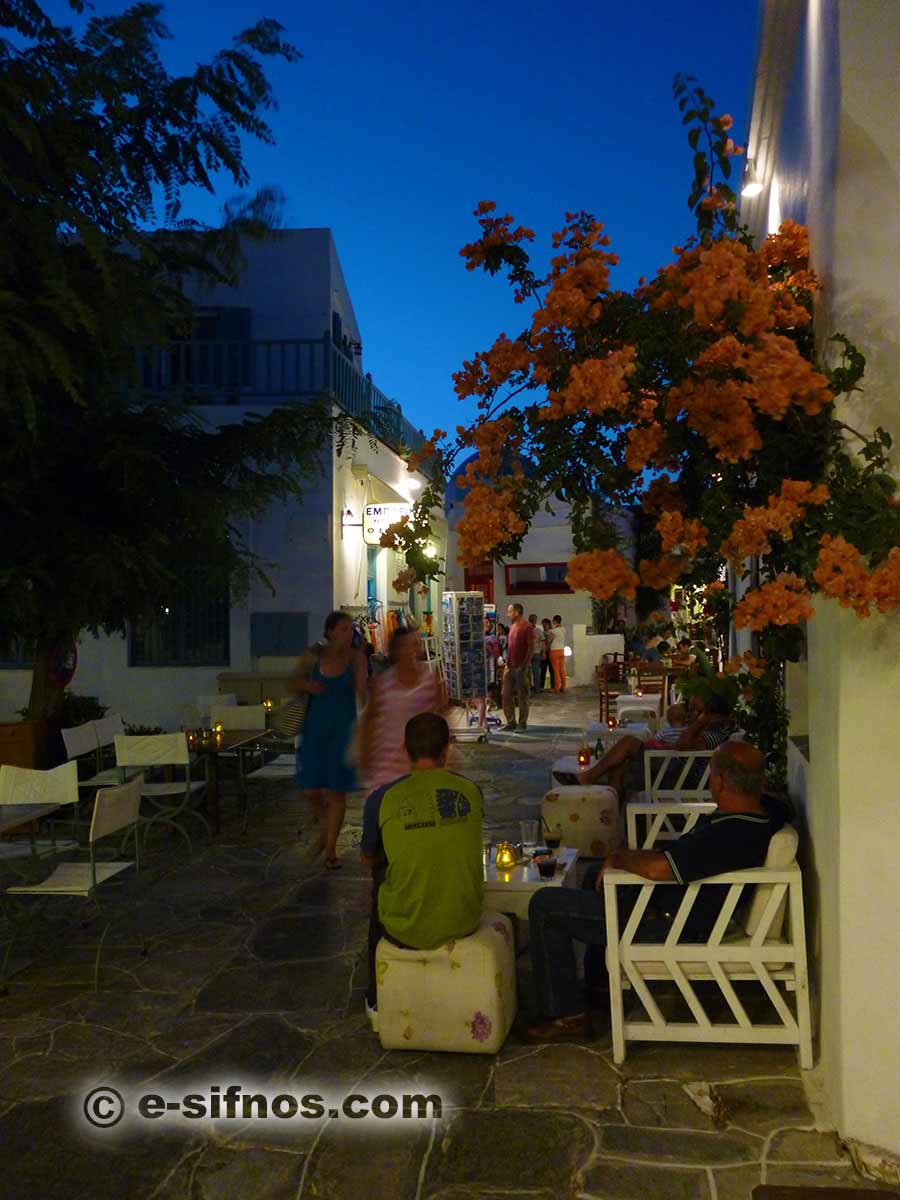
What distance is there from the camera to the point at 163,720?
14.2 meters

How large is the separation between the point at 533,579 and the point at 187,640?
1646 cm

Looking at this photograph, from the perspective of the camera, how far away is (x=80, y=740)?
360 inches

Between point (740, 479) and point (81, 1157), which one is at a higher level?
point (740, 479)

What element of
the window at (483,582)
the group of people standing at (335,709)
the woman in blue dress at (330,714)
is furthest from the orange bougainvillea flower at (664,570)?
the window at (483,582)

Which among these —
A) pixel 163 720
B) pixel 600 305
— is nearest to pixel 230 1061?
pixel 600 305

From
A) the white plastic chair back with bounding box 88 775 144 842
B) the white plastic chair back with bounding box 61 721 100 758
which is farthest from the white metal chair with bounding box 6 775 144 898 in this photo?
the white plastic chair back with bounding box 61 721 100 758

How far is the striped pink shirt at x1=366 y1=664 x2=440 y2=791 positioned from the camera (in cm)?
631

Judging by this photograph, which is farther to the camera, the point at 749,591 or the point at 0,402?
the point at 0,402

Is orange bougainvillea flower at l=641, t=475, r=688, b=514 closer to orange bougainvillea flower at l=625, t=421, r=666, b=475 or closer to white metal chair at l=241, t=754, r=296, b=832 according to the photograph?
orange bougainvillea flower at l=625, t=421, r=666, b=475

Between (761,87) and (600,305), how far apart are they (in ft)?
11.9

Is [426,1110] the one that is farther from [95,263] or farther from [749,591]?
[95,263]

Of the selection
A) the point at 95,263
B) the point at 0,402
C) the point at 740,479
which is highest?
the point at 95,263

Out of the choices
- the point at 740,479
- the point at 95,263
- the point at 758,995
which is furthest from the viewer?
the point at 95,263

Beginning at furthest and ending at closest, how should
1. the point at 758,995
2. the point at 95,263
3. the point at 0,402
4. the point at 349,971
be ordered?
the point at 95,263 → the point at 0,402 → the point at 349,971 → the point at 758,995
